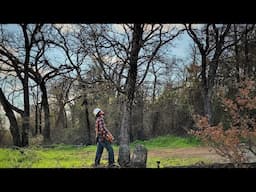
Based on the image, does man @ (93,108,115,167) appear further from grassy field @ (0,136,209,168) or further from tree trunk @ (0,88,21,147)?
tree trunk @ (0,88,21,147)

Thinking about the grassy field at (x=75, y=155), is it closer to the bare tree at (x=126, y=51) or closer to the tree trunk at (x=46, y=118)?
the tree trunk at (x=46, y=118)

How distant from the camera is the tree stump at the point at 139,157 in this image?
5473 millimetres

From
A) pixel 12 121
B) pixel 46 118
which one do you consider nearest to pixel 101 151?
pixel 46 118

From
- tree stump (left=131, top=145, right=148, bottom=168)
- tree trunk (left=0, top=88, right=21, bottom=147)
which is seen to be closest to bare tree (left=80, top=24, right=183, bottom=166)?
tree stump (left=131, top=145, right=148, bottom=168)

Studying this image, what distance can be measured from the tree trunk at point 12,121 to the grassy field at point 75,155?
0.59ft

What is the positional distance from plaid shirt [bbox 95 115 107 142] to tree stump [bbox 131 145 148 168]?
1.76 feet

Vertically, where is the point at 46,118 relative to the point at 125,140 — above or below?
above

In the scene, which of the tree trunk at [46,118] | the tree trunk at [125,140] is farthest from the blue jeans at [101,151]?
the tree trunk at [46,118]

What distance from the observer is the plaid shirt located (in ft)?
18.3

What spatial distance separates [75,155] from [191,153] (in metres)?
1.81

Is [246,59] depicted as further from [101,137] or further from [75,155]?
[75,155]

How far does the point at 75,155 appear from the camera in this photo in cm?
564

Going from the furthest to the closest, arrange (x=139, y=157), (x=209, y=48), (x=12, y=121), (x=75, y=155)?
(x=209, y=48)
(x=12, y=121)
(x=75, y=155)
(x=139, y=157)
